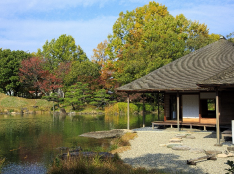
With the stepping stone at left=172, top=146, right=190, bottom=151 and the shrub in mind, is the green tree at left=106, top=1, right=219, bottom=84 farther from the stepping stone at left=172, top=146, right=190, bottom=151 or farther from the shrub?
the stepping stone at left=172, top=146, right=190, bottom=151

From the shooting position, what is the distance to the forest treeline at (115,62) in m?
36.6

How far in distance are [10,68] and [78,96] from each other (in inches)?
541

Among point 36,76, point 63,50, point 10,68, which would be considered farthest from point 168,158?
point 63,50

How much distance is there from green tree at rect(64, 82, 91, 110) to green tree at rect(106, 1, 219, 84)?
221 inches

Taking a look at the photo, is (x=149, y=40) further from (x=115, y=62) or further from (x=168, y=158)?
(x=168, y=158)

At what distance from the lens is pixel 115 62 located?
4462 centimetres

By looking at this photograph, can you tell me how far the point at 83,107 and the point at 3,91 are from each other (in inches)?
633

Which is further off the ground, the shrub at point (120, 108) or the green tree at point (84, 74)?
the green tree at point (84, 74)

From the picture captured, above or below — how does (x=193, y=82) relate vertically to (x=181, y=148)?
above

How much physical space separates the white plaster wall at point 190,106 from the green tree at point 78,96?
2373cm

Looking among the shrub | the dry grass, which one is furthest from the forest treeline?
the dry grass

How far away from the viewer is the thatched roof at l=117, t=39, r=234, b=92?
1864cm

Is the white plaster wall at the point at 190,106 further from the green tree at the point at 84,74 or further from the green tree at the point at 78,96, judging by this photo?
the green tree at the point at 84,74

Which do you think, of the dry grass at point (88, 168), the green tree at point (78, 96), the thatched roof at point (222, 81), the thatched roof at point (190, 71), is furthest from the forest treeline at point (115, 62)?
the dry grass at point (88, 168)
